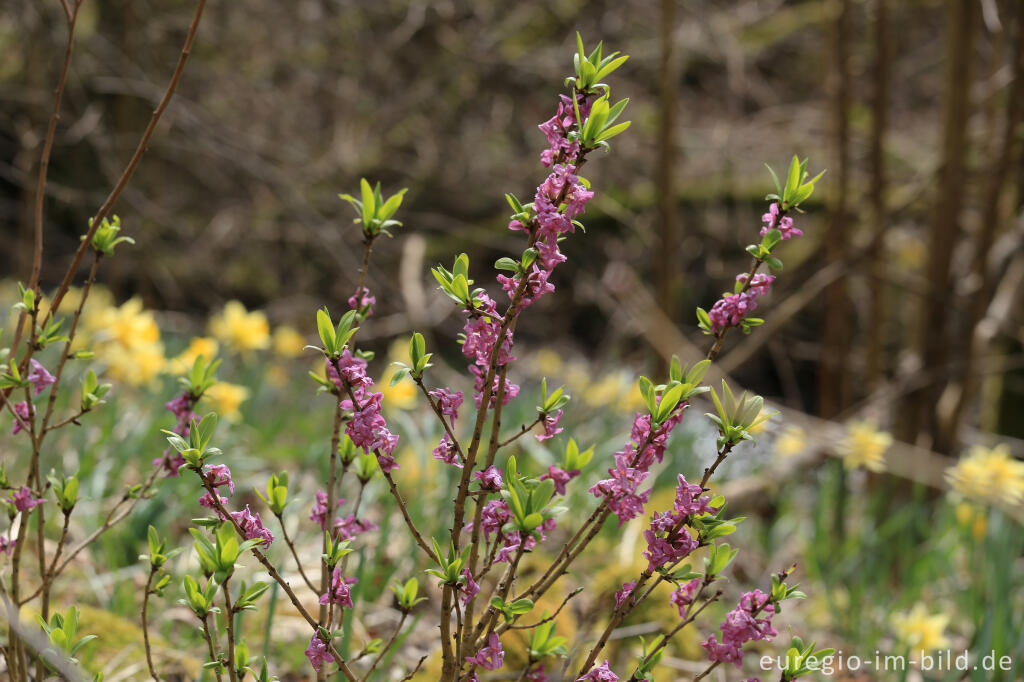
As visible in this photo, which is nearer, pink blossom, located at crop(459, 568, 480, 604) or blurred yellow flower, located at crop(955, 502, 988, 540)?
pink blossom, located at crop(459, 568, 480, 604)

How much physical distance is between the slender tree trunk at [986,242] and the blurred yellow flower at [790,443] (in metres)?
0.59

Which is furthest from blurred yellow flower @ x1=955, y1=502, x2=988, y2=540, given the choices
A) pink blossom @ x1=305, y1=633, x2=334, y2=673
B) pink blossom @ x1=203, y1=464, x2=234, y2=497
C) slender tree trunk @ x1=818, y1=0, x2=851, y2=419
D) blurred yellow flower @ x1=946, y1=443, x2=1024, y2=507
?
pink blossom @ x1=203, y1=464, x2=234, y2=497

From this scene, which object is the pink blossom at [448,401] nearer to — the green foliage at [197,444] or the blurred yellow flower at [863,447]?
the green foliage at [197,444]

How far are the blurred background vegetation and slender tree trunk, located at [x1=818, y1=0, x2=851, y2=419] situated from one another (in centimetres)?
2

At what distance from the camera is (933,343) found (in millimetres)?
3248

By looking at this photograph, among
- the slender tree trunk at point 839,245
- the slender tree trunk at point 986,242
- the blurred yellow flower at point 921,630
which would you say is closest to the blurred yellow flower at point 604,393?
the slender tree trunk at point 839,245

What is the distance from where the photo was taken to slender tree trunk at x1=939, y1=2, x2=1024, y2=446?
2.86 meters

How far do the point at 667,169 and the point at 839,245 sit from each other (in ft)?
2.67

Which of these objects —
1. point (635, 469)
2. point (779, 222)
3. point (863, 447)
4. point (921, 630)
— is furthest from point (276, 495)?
point (863, 447)

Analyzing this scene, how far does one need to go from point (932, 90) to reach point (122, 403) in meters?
8.15

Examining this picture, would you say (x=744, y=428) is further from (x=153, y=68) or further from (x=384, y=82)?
(x=384, y=82)

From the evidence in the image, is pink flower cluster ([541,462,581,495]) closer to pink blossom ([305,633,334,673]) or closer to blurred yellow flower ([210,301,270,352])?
pink blossom ([305,633,334,673])

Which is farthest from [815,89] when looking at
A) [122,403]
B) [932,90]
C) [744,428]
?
[744,428]

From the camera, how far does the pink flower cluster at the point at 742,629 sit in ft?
3.13
